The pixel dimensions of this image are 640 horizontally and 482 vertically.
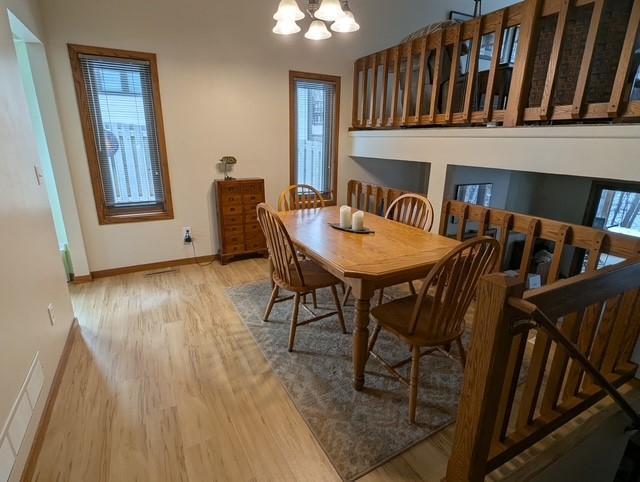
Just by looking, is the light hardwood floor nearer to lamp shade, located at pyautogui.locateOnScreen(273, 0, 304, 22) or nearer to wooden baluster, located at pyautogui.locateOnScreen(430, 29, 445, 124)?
lamp shade, located at pyautogui.locateOnScreen(273, 0, 304, 22)

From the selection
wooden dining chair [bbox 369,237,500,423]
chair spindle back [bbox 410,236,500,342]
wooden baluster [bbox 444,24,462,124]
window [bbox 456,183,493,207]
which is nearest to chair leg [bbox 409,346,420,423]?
wooden dining chair [bbox 369,237,500,423]

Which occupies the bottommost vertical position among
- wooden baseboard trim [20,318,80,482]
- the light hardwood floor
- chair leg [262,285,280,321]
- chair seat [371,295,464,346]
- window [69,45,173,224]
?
the light hardwood floor

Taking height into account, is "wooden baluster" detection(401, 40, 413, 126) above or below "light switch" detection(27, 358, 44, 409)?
above

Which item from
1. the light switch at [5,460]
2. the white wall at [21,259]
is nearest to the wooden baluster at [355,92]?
the white wall at [21,259]

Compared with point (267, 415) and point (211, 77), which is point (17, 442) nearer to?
point (267, 415)

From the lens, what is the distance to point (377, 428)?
1.63 metres

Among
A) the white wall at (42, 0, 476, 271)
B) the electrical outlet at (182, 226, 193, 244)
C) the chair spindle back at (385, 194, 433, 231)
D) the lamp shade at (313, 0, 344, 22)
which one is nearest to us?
the lamp shade at (313, 0, 344, 22)

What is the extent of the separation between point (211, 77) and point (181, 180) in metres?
1.10

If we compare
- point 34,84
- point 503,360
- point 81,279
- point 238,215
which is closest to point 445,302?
point 503,360

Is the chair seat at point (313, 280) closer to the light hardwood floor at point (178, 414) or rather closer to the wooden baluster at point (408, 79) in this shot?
the light hardwood floor at point (178, 414)

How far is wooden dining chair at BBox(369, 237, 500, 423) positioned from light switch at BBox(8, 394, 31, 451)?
1.66 meters

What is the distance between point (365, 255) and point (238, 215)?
2153 millimetres

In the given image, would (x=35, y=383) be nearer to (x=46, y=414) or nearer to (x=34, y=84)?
(x=46, y=414)

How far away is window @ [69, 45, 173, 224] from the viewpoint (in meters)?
2.95
